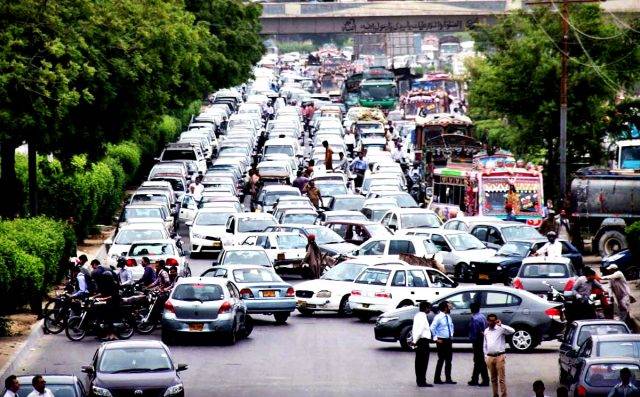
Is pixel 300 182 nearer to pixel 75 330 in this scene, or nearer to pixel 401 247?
pixel 401 247

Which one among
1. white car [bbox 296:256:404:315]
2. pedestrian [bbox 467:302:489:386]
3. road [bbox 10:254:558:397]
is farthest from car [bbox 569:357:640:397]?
white car [bbox 296:256:404:315]

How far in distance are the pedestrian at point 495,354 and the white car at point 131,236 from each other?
17.7 m

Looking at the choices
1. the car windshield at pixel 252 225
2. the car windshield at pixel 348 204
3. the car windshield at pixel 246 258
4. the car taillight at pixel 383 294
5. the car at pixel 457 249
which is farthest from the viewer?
the car windshield at pixel 348 204

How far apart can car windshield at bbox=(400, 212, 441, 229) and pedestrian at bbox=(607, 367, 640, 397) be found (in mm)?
28215

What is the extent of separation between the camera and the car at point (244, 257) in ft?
137

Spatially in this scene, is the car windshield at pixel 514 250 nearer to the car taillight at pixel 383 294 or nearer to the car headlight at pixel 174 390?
the car taillight at pixel 383 294

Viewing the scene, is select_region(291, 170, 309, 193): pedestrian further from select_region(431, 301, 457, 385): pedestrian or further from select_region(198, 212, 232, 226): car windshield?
select_region(431, 301, 457, 385): pedestrian

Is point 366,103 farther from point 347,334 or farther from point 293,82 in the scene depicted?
point 347,334

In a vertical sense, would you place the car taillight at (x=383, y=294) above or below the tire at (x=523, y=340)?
above

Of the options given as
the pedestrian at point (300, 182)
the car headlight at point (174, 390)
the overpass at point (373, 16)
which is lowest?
the car headlight at point (174, 390)

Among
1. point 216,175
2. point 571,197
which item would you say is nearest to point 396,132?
point 216,175

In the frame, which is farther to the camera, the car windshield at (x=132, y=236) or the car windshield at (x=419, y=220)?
the car windshield at (x=419, y=220)

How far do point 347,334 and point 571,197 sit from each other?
60.9 ft

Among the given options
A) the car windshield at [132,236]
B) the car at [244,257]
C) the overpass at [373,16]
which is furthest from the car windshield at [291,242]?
the overpass at [373,16]
